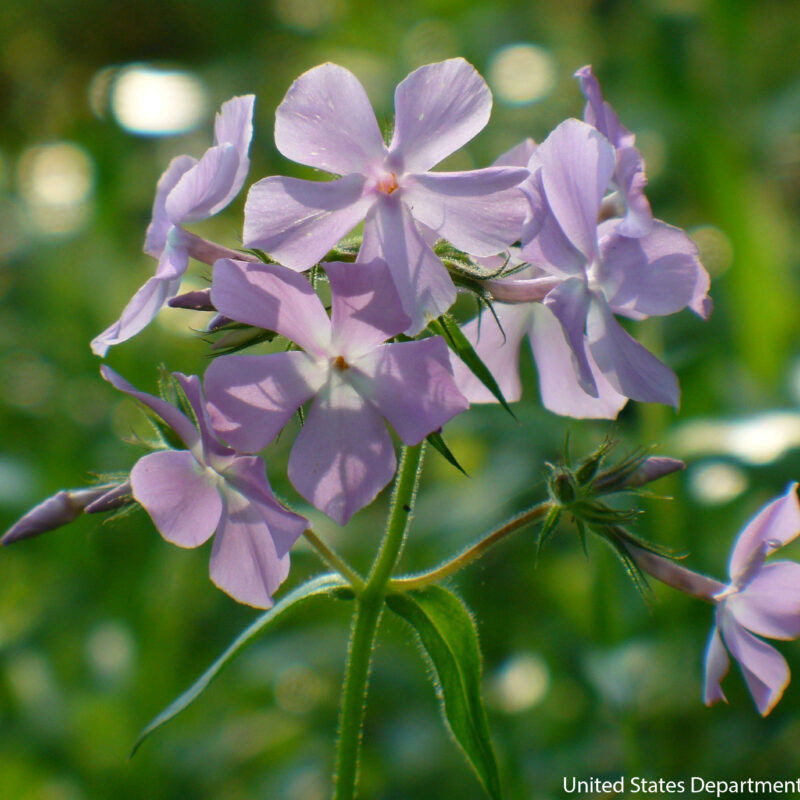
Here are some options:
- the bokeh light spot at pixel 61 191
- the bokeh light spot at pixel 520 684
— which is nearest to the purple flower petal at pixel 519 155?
the bokeh light spot at pixel 520 684

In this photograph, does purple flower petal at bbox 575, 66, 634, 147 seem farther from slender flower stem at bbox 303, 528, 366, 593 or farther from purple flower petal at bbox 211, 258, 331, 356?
slender flower stem at bbox 303, 528, 366, 593

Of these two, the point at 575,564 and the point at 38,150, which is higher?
the point at 38,150

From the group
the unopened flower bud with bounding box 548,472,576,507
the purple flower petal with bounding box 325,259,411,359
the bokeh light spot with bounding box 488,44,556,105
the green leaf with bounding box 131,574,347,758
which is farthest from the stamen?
the bokeh light spot with bounding box 488,44,556,105

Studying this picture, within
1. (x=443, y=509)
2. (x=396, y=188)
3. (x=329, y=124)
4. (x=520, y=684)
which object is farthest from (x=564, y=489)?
(x=443, y=509)

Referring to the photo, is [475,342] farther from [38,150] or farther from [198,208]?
[38,150]

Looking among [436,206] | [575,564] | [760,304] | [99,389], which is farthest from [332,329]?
[99,389]

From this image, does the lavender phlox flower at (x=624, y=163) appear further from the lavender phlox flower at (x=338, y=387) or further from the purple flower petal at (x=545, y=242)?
the lavender phlox flower at (x=338, y=387)
